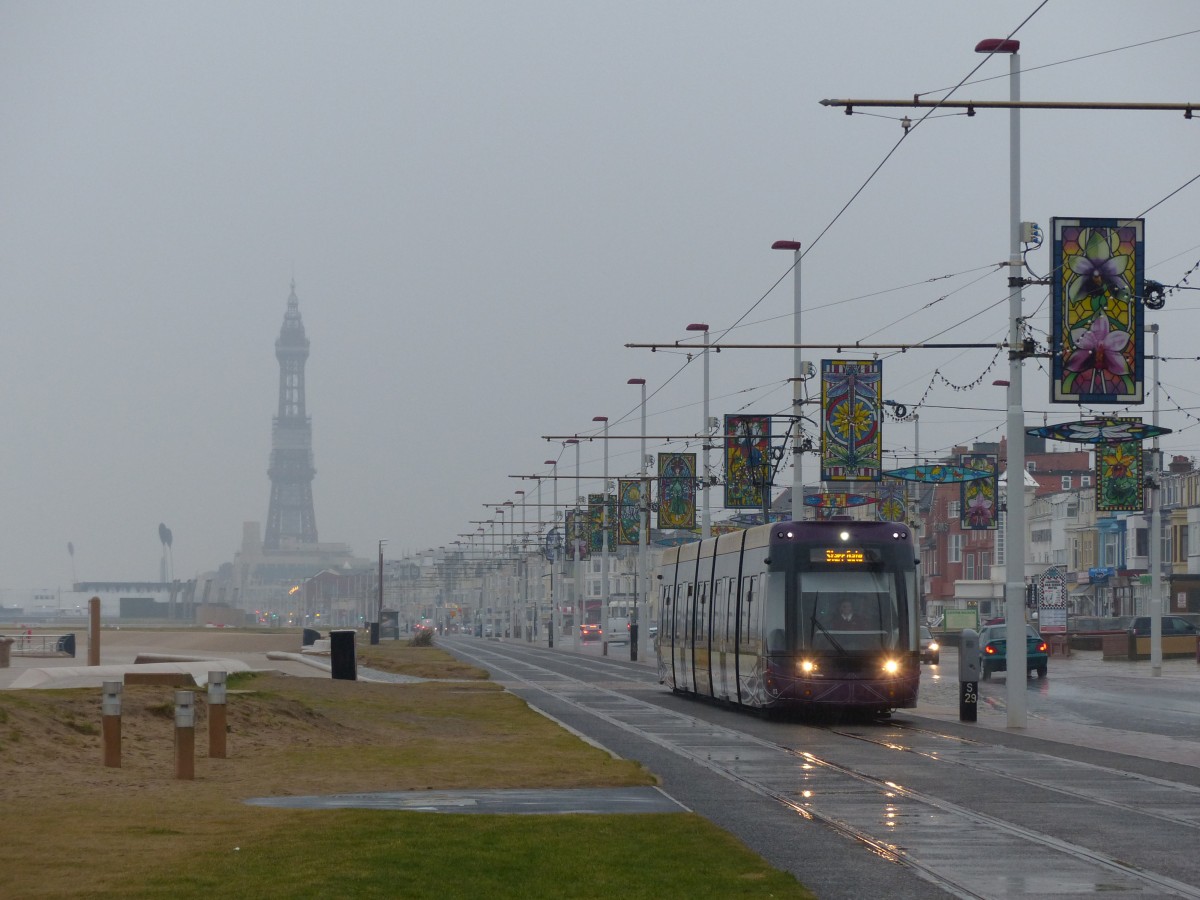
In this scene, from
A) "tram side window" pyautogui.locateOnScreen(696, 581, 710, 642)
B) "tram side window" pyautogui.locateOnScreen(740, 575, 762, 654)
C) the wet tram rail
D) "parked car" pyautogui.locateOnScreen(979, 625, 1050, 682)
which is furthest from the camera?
"parked car" pyautogui.locateOnScreen(979, 625, 1050, 682)

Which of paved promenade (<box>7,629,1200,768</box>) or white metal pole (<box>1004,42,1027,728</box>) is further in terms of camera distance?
white metal pole (<box>1004,42,1027,728</box>)

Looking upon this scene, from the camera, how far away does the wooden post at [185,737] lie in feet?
57.2

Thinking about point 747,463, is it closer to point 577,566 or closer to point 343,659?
point 343,659

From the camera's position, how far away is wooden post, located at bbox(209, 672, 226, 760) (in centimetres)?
2000

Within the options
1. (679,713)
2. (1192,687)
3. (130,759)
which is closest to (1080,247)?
(679,713)

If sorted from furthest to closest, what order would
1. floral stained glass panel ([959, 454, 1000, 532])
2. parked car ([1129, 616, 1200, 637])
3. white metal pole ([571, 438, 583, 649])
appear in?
white metal pole ([571, 438, 583, 649]), parked car ([1129, 616, 1200, 637]), floral stained glass panel ([959, 454, 1000, 532])

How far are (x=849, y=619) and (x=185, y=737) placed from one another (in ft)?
43.4

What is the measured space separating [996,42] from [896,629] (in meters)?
8.95

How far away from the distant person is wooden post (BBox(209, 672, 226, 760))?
36.6 ft

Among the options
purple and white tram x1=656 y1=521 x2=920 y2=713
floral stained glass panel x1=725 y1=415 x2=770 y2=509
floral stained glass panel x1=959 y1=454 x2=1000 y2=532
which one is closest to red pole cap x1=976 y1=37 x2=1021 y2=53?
purple and white tram x1=656 y1=521 x2=920 y2=713

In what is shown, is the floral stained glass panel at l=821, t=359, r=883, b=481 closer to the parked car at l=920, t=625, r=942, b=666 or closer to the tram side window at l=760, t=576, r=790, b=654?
the tram side window at l=760, t=576, r=790, b=654

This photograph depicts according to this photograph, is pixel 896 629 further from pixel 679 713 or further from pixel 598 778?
pixel 598 778

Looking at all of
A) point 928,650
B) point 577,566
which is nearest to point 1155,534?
point 928,650

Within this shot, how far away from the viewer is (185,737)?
1769cm
